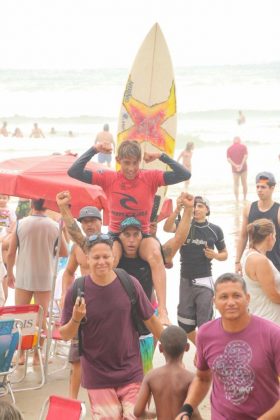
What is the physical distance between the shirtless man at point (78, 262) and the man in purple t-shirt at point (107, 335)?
2.49 ft

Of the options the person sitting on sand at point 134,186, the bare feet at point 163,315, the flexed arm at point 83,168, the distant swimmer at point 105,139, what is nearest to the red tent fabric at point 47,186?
the flexed arm at point 83,168

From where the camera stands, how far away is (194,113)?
53.8 m

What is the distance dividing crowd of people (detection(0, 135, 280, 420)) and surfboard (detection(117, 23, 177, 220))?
1289 mm

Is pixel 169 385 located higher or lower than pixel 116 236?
lower

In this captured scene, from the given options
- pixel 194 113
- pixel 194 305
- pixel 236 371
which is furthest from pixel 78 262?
pixel 194 113

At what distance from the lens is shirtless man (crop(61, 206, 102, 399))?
6.41 metres

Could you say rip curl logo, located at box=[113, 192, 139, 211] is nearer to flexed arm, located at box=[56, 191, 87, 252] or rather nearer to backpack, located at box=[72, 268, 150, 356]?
flexed arm, located at box=[56, 191, 87, 252]

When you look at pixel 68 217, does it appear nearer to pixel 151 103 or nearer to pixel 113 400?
pixel 113 400

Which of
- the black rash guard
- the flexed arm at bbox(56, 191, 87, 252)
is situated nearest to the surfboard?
the black rash guard

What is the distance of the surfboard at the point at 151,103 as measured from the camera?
9.65 metres

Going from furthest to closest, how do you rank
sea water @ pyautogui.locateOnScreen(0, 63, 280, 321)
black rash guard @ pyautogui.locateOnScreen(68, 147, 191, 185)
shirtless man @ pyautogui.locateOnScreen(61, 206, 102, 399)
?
sea water @ pyautogui.locateOnScreen(0, 63, 280, 321) → black rash guard @ pyautogui.locateOnScreen(68, 147, 191, 185) → shirtless man @ pyautogui.locateOnScreen(61, 206, 102, 399)

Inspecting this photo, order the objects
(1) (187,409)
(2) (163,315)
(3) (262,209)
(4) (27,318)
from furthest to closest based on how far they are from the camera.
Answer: (3) (262,209) → (4) (27,318) → (2) (163,315) → (1) (187,409)

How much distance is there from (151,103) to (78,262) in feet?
9.17

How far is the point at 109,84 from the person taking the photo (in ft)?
220
